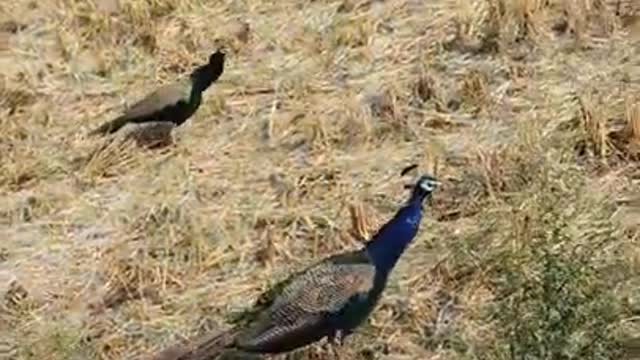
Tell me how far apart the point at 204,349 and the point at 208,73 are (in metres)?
2.51

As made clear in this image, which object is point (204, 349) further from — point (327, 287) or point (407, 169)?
point (407, 169)

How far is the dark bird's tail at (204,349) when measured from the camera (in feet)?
20.9

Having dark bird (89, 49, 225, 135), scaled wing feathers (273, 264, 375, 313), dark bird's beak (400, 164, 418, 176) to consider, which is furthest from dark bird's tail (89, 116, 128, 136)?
scaled wing feathers (273, 264, 375, 313)

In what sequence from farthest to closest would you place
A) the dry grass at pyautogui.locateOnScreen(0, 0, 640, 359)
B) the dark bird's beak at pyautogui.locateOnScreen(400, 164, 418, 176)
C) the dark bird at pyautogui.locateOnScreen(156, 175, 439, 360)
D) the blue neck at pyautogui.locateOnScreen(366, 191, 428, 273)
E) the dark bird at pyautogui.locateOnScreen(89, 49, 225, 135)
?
the dark bird at pyautogui.locateOnScreen(89, 49, 225, 135) < the dark bird's beak at pyautogui.locateOnScreen(400, 164, 418, 176) < the dry grass at pyautogui.locateOnScreen(0, 0, 640, 359) < the blue neck at pyautogui.locateOnScreen(366, 191, 428, 273) < the dark bird at pyautogui.locateOnScreen(156, 175, 439, 360)

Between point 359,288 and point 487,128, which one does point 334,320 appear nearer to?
point 359,288

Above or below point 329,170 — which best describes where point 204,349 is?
above

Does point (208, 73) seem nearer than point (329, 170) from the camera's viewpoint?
No

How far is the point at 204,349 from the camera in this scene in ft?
21.0

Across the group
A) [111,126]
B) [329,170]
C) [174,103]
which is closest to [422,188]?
[329,170]

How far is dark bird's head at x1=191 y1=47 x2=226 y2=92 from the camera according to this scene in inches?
338

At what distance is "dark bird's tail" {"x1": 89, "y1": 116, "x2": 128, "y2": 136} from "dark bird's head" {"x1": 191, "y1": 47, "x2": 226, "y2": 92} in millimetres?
396

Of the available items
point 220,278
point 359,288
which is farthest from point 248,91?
point 359,288

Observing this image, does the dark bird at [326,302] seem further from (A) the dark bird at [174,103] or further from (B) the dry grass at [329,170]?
(A) the dark bird at [174,103]

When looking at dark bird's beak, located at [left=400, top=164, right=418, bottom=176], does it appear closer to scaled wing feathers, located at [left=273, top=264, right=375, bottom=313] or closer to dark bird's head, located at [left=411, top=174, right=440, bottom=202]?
dark bird's head, located at [left=411, top=174, right=440, bottom=202]
